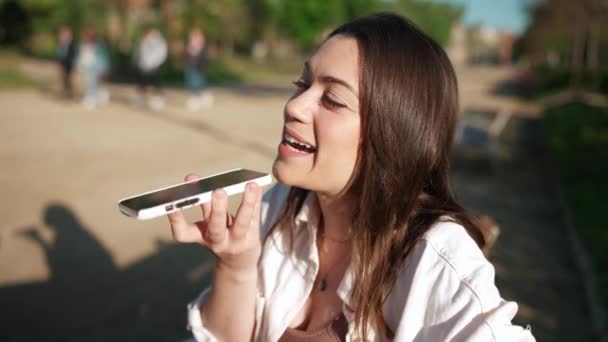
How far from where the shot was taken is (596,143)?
933cm

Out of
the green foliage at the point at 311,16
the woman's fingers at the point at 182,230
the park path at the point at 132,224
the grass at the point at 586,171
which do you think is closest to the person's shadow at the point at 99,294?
the park path at the point at 132,224

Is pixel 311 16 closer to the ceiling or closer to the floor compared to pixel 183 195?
closer to the ceiling

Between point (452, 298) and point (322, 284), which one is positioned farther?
point (322, 284)

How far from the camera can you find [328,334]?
5.55ft

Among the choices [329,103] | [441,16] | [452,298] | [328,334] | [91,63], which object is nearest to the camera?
[452,298]

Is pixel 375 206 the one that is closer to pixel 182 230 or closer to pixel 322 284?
pixel 322 284

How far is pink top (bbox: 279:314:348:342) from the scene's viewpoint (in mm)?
1681

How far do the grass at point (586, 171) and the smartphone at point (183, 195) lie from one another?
12.5 ft

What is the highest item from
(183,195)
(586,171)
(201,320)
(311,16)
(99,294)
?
(311,16)

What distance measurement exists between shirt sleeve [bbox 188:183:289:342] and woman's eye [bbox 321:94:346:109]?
0.63 metres

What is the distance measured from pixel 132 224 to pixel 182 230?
377 centimetres

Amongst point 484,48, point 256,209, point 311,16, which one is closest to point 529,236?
point 256,209

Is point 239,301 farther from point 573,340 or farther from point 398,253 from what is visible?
point 573,340

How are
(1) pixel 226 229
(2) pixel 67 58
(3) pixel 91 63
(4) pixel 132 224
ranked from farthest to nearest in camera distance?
1. (2) pixel 67 58
2. (3) pixel 91 63
3. (4) pixel 132 224
4. (1) pixel 226 229
